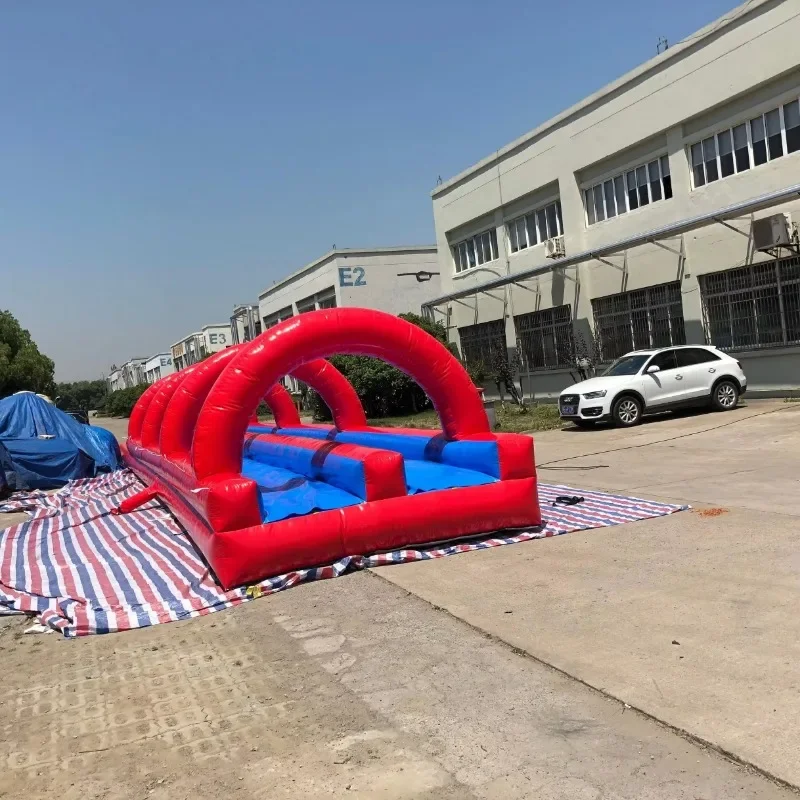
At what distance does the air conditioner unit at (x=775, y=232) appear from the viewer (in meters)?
15.6

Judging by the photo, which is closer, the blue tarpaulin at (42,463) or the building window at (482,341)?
the blue tarpaulin at (42,463)

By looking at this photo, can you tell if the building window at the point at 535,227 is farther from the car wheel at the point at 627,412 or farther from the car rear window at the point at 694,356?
the car wheel at the point at 627,412

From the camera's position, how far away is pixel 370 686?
3.98 meters

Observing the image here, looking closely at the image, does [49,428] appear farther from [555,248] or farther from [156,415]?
[555,248]

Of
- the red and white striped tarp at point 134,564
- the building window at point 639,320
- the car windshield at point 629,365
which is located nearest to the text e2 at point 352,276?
the building window at point 639,320

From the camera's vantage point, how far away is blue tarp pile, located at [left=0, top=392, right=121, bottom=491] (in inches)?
593

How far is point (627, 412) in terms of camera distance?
50.8 ft

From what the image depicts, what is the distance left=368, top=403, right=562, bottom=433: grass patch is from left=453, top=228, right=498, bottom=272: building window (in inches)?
223

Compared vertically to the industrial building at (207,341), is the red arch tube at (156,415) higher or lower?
lower

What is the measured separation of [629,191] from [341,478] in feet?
52.0

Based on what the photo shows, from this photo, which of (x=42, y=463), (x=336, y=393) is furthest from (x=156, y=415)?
(x=336, y=393)

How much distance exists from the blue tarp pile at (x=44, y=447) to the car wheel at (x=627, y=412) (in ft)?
35.5

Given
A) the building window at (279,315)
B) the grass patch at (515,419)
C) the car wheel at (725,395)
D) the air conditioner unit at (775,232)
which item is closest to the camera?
the air conditioner unit at (775,232)

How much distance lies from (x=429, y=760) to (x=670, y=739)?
3.23 feet
